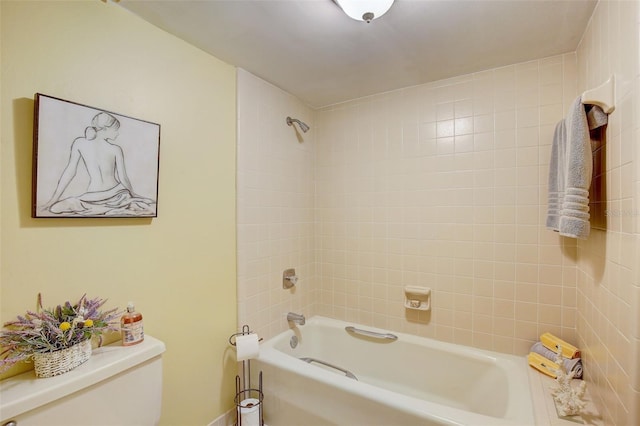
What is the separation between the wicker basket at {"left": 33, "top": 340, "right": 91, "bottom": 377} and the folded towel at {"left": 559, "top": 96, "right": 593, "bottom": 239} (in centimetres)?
194

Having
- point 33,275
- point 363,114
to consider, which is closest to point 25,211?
point 33,275

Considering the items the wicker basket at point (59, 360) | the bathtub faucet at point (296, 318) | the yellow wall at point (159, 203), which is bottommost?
the bathtub faucet at point (296, 318)

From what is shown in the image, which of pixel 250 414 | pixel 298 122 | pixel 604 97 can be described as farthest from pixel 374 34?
pixel 250 414

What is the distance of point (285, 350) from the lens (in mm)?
2086

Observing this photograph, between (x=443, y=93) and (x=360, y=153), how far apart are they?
709mm

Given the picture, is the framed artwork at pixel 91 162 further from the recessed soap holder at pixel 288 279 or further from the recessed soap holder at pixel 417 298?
the recessed soap holder at pixel 417 298

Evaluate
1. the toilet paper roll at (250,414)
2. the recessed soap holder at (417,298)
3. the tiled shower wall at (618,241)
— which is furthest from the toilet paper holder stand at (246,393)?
the tiled shower wall at (618,241)

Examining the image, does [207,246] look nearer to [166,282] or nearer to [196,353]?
A: [166,282]

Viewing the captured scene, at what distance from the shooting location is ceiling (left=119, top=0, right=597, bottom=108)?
4.17 ft

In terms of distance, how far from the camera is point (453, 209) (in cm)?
195

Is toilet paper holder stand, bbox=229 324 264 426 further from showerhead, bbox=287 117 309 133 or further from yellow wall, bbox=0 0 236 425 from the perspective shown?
showerhead, bbox=287 117 309 133

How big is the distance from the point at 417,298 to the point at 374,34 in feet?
5.53

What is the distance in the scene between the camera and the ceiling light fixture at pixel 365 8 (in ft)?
3.83

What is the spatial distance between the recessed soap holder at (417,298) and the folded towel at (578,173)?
989 mm
